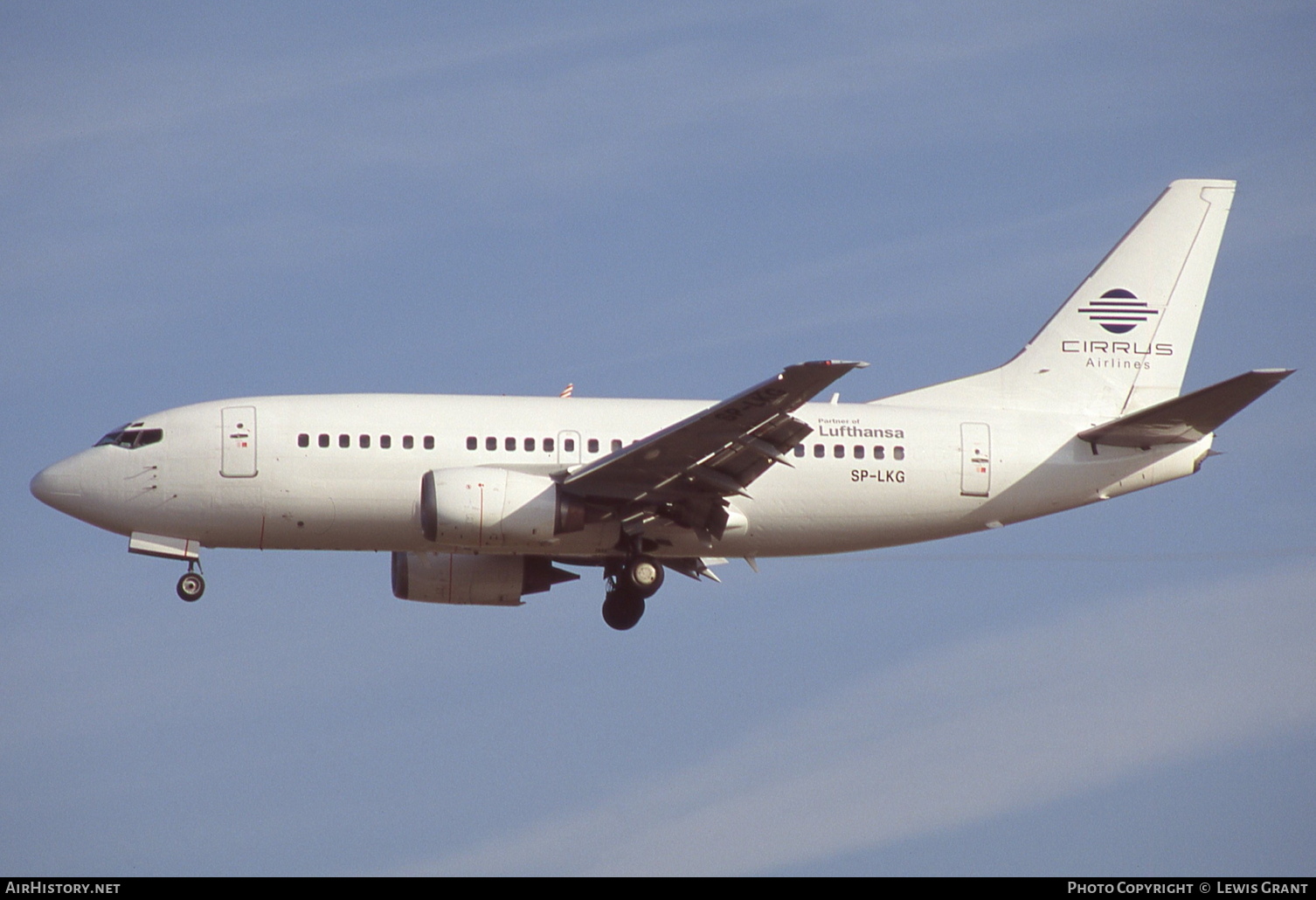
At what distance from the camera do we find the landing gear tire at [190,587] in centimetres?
3581

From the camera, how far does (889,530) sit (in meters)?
36.6

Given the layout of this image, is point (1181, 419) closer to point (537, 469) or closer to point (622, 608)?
point (622, 608)

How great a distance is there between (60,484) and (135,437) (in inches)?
71.7

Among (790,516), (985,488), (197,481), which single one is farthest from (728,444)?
(197,481)

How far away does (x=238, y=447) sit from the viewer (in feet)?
115

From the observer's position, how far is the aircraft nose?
117 feet

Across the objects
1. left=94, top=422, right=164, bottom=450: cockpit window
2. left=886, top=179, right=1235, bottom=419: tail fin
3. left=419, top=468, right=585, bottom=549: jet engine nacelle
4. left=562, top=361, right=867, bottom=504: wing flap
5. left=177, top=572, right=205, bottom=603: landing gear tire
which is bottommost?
left=177, top=572, right=205, bottom=603: landing gear tire

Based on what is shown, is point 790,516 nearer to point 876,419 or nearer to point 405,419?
point 876,419

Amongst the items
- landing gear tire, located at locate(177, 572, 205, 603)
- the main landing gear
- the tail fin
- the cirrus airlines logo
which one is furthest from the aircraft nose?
the cirrus airlines logo

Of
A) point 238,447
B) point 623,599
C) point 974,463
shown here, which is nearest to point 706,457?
point 623,599

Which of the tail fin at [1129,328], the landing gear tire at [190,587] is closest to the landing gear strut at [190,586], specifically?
the landing gear tire at [190,587]

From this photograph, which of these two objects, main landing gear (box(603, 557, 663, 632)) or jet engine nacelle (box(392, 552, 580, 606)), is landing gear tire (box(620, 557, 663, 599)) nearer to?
main landing gear (box(603, 557, 663, 632))

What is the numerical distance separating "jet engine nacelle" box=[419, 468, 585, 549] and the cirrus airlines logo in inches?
531
